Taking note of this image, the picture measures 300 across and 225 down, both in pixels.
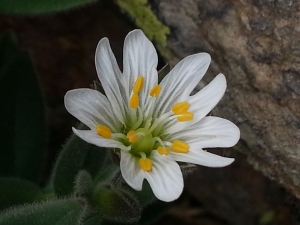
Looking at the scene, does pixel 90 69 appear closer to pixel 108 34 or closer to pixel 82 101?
pixel 108 34


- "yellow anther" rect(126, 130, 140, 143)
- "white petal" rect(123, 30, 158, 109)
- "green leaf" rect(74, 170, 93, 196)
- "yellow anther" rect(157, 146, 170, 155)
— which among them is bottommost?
"green leaf" rect(74, 170, 93, 196)

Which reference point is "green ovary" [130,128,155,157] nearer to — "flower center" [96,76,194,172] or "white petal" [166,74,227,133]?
"flower center" [96,76,194,172]

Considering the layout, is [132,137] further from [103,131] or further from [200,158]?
[200,158]

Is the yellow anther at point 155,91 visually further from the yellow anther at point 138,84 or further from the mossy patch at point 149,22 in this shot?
the mossy patch at point 149,22

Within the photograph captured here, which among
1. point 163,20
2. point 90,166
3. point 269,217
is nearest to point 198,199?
point 269,217

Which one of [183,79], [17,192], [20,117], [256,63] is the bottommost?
[17,192]

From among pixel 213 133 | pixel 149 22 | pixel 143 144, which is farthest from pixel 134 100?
pixel 149 22

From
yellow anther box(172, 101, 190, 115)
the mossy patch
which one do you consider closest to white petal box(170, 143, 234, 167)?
yellow anther box(172, 101, 190, 115)
